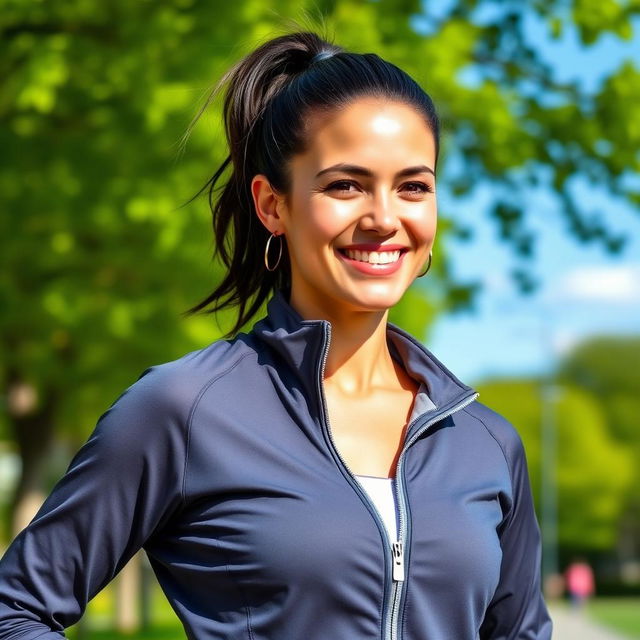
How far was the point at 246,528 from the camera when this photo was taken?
2.58 meters

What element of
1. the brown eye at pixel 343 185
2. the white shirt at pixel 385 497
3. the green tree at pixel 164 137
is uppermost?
the green tree at pixel 164 137

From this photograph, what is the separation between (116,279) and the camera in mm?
14211

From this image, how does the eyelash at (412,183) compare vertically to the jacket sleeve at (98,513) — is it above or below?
above

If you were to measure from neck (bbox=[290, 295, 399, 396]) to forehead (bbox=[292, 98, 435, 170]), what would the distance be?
0.98ft

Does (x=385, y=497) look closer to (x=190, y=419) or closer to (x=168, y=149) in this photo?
(x=190, y=419)

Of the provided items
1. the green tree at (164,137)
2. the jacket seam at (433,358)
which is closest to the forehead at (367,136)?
the jacket seam at (433,358)

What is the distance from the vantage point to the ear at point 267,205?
293 centimetres

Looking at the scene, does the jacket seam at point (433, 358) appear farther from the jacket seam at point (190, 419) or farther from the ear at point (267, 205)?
the jacket seam at point (190, 419)

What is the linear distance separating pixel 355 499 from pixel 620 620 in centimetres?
3224

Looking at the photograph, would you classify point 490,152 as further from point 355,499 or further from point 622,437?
point 622,437

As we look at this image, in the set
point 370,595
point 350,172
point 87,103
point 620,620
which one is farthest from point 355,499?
point 620,620

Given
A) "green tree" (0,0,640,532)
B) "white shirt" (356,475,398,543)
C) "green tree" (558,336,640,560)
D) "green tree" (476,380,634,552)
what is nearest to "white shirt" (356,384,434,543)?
"white shirt" (356,475,398,543)

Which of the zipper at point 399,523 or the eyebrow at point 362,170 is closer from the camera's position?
the zipper at point 399,523

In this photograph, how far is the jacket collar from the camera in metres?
2.81
